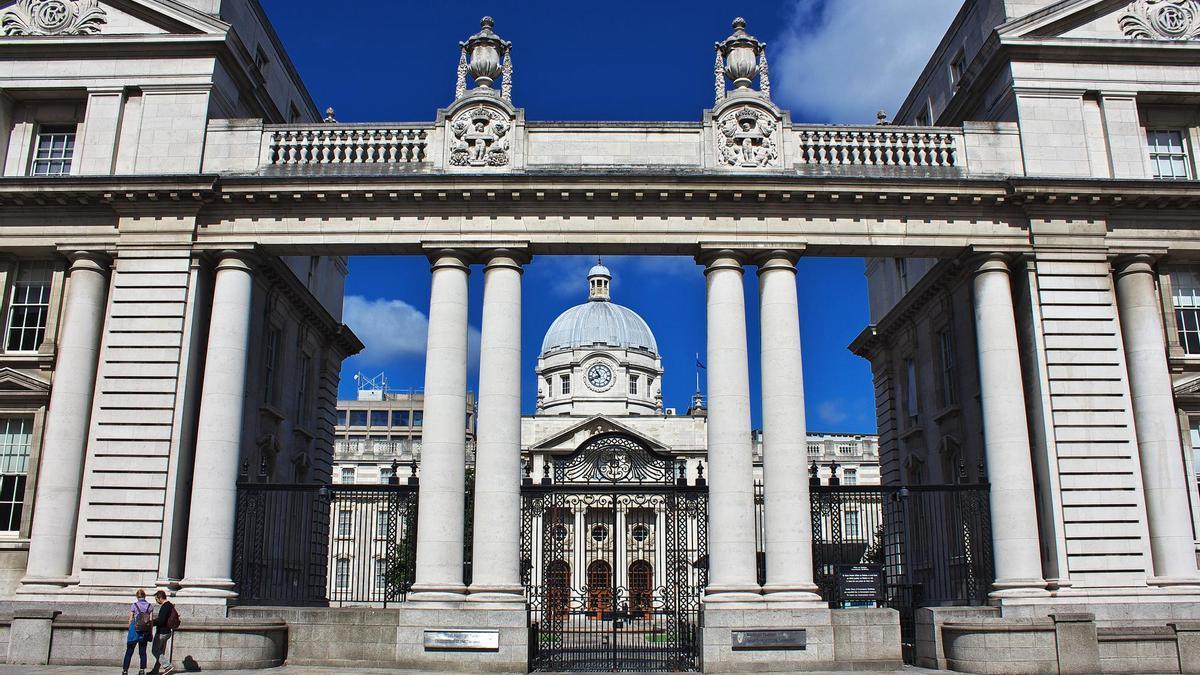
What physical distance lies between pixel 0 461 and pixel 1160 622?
89.8 ft

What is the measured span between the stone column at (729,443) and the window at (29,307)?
55.2ft

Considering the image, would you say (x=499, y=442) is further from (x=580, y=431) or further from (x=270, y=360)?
(x=580, y=431)

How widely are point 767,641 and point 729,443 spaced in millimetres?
4492

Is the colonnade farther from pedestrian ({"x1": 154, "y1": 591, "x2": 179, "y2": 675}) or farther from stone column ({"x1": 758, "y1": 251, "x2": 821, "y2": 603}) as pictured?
pedestrian ({"x1": 154, "y1": 591, "x2": 179, "y2": 675})

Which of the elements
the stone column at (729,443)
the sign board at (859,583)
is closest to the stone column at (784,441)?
the stone column at (729,443)

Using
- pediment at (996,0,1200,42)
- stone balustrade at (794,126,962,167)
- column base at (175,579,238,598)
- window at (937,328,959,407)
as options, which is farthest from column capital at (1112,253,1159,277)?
column base at (175,579,238,598)

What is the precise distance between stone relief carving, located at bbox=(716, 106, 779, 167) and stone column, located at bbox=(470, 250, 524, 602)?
6.05m

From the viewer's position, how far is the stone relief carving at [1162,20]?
27422mm

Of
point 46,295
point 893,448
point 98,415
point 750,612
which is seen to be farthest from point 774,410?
point 46,295

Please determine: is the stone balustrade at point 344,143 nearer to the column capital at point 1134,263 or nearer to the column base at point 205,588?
the column base at point 205,588

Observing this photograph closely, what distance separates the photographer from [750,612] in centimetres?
2283

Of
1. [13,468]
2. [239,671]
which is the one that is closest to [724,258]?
[239,671]

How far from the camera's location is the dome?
118m

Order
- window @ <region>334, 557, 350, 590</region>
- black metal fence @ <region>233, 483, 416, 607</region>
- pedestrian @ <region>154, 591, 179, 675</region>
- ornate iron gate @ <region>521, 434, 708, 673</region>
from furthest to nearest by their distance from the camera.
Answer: window @ <region>334, 557, 350, 590</region>, black metal fence @ <region>233, 483, 416, 607</region>, ornate iron gate @ <region>521, 434, 708, 673</region>, pedestrian @ <region>154, 591, 179, 675</region>
